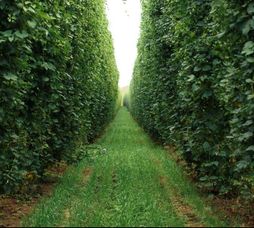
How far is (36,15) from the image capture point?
7.67 meters

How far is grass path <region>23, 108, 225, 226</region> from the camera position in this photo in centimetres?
696

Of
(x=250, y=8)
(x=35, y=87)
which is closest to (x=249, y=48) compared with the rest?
(x=250, y=8)

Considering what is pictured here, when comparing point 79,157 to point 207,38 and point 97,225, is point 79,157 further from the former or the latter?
point 97,225

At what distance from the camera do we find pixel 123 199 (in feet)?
27.7

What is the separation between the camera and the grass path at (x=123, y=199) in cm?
696

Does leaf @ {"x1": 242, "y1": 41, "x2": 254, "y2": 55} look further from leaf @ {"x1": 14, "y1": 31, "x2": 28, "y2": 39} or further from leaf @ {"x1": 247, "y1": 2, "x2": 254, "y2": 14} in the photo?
leaf @ {"x1": 14, "y1": 31, "x2": 28, "y2": 39}

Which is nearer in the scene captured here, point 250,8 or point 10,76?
point 250,8

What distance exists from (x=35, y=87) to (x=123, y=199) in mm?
3039

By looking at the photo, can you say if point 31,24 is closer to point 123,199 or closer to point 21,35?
point 21,35

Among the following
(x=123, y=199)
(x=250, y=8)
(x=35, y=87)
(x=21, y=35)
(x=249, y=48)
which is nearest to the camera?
(x=249, y=48)

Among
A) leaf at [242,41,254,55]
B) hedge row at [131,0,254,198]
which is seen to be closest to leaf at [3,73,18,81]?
hedge row at [131,0,254,198]

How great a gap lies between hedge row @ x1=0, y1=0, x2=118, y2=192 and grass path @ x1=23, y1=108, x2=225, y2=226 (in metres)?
0.82

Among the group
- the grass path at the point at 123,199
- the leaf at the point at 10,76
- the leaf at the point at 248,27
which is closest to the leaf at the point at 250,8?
the leaf at the point at 248,27

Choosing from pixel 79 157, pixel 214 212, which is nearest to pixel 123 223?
pixel 214 212
